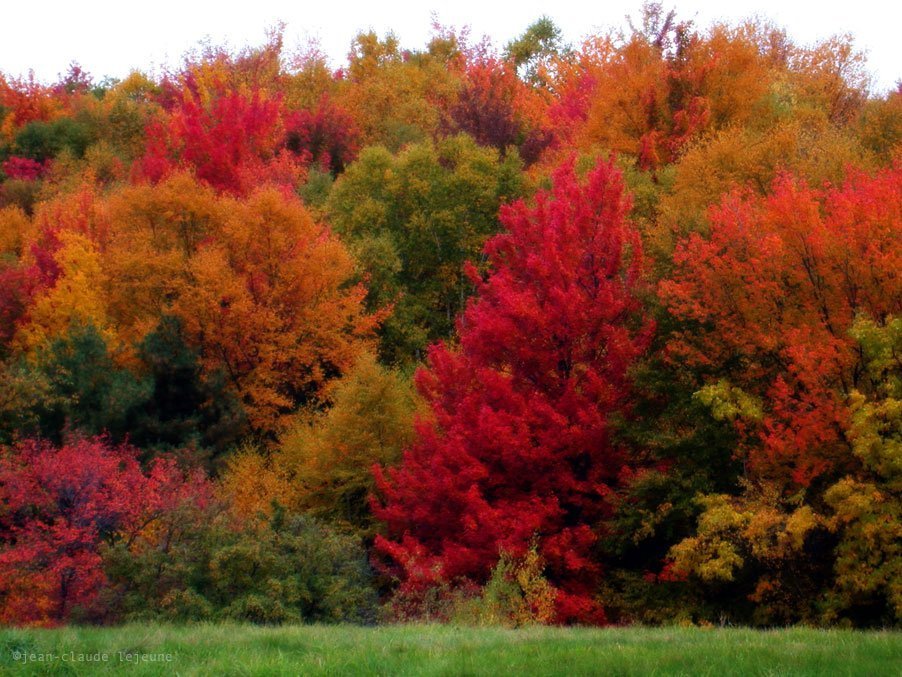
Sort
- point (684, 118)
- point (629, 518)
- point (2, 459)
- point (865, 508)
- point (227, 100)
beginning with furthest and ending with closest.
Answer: point (227, 100)
point (684, 118)
point (2, 459)
point (629, 518)
point (865, 508)

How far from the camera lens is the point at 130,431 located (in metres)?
36.7

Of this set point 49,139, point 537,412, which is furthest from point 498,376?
point 49,139

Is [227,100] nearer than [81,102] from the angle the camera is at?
Yes

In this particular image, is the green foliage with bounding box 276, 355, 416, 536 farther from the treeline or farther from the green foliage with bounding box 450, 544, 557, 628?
the green foliage with bounding box 450, 544, 557, 628

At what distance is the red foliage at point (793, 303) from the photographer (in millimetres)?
23609

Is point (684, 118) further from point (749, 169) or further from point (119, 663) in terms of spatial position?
point (119, 663)

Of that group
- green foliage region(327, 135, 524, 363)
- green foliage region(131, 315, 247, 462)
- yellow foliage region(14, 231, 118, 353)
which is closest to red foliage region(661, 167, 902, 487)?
green foliage region(131, 315, 247, 462)

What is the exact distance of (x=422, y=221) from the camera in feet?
156

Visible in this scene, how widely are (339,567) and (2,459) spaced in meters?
12.7

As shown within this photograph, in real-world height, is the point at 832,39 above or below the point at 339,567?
above

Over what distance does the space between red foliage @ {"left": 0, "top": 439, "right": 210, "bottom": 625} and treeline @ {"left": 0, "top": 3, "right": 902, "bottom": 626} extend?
0.39ft

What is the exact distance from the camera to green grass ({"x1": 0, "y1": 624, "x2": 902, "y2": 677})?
33.2ft

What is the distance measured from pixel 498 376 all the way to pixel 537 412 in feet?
4.88

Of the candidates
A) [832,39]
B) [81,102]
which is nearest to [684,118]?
[832,39]
